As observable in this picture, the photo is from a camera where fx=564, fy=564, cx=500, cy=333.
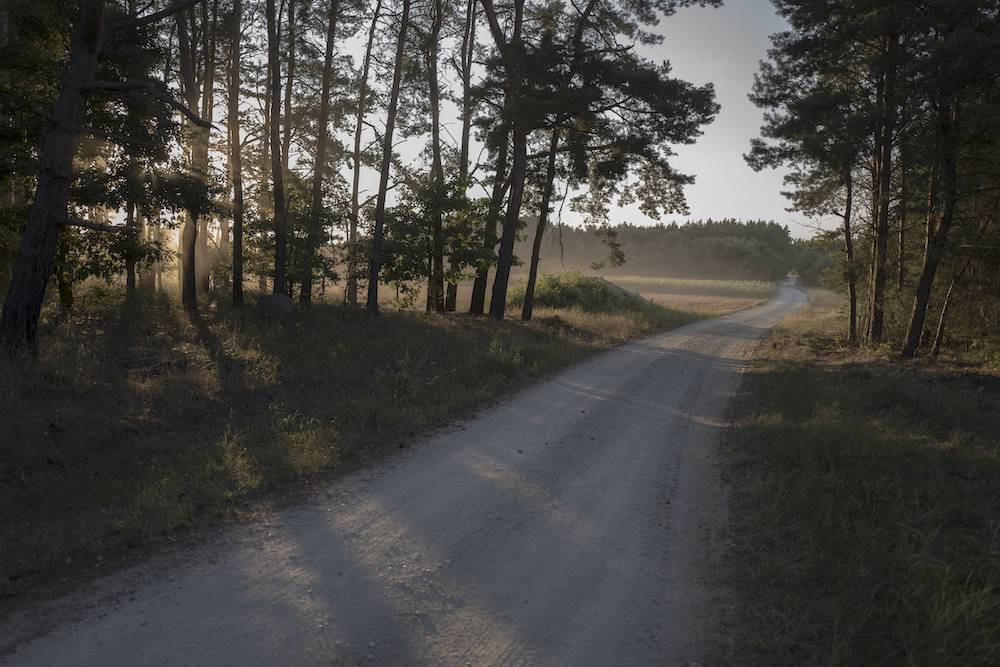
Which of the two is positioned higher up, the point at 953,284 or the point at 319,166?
the point at 319,166

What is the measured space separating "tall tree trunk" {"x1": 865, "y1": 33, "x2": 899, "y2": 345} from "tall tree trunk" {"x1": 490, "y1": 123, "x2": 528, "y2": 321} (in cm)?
1009

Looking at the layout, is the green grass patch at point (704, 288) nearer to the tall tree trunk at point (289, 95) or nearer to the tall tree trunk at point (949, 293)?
the tall tree trunk at point (949, 293)

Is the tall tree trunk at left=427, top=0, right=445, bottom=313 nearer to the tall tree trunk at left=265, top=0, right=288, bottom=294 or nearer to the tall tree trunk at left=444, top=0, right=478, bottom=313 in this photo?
the tall tree trunk at left=444, top=0, right=478, bottom=313

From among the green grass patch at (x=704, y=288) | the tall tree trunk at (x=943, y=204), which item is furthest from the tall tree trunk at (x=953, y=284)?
the green grass patch at (x=704, y=288)

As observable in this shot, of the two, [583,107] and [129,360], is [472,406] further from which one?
[583,107]

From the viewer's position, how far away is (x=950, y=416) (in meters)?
9.16

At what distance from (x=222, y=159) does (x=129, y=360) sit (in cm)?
951

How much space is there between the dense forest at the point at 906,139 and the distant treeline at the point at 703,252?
6854 cm

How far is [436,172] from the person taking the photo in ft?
67.9

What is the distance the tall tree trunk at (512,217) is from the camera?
1927 centimetres

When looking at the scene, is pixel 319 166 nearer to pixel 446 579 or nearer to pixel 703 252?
pixel 446 579

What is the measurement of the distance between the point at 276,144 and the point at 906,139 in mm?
17497

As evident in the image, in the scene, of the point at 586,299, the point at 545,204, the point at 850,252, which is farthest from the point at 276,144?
the point at 850,252

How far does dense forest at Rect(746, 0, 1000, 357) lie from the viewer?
1316 centimetres
